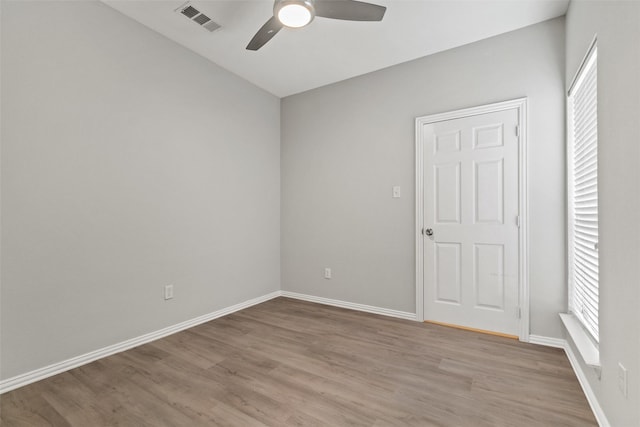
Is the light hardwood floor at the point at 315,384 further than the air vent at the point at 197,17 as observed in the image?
No

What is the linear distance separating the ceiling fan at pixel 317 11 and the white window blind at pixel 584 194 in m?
1.31

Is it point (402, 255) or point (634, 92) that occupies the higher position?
point (634, 92)

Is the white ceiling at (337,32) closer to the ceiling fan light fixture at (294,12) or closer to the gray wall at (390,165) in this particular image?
the gray wall at (390,165)

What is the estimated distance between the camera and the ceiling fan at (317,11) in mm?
1848

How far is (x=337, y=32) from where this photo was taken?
268 centimetres

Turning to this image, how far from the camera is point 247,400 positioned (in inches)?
69.8

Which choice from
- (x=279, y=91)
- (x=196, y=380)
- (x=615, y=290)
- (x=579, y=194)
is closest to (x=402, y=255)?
(x=579, y=194)

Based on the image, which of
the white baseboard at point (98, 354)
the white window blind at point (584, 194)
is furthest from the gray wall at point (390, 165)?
the white baseboard at point (98, 354)

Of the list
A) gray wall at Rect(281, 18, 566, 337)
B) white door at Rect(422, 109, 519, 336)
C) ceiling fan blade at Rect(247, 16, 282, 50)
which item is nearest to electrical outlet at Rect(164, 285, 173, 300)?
gray wall at Rect(281, 18, 566, 337)

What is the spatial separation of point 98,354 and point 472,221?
3351 millimetres

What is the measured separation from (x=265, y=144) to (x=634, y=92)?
3.39m

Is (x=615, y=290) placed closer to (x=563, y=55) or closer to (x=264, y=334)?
(x=563, y=55)

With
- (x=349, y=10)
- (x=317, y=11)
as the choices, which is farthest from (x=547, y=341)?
(x=317, y=11)

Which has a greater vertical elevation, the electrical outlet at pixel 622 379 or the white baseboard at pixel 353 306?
the electrical outlet at pixel 622 379
